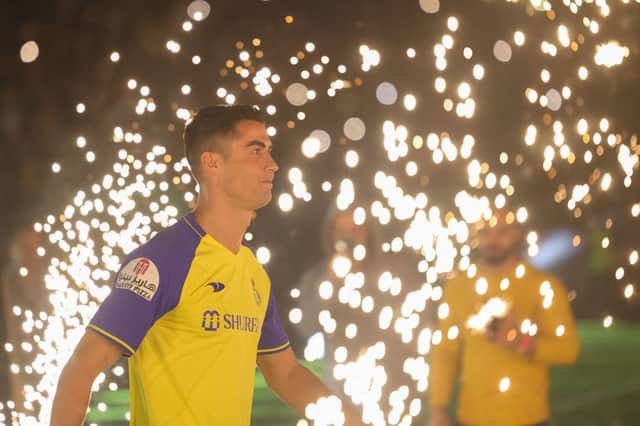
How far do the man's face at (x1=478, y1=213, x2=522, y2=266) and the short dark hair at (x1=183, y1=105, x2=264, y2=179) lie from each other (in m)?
0.92

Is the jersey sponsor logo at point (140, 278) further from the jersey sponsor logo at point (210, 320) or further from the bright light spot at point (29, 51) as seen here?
the bright light spot at point (29, 51)

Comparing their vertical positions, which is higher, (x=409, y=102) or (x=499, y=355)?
(x=409, y=102)

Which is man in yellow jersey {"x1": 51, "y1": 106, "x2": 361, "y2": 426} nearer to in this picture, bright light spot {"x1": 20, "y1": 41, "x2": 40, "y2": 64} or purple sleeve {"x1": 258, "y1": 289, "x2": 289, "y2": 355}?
purple sleeve {"x1": 258, "y1": 289, "x2": 289, "y2": 355}

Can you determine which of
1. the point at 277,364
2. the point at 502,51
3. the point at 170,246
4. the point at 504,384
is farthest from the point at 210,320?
the point at 502,51

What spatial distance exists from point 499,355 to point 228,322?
101 centimetres

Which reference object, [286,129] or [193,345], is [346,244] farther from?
[193,345]

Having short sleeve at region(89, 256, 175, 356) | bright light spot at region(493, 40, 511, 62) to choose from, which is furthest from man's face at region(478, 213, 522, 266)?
short sleeve at region(89, 256, 175, 356)

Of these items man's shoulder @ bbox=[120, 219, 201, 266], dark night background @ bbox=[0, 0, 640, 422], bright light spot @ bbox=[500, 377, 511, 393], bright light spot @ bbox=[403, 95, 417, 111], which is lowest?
bright light spot @ bbox=[500, 377, 511, 393]

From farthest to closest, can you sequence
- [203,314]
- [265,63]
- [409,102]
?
[265,63], [409,102], [203,314]

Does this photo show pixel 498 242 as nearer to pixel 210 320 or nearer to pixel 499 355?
pixel 499 355

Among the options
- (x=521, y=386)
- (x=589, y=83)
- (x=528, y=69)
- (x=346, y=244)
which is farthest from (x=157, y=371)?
(x=589, y=83)

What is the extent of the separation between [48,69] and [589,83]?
1.48m

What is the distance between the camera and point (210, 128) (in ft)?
4.96

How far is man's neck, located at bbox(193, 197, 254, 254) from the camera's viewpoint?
1.49 meters
